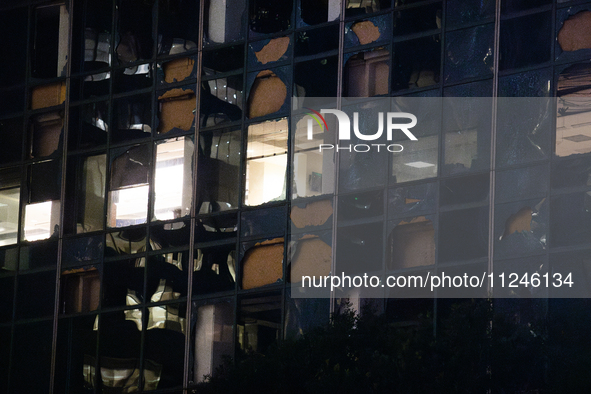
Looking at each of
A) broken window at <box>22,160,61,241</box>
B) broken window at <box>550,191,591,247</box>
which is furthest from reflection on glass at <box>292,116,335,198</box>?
broken window at <box>22,160,61,241</box>

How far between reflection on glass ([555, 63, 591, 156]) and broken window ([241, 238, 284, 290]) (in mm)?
6375

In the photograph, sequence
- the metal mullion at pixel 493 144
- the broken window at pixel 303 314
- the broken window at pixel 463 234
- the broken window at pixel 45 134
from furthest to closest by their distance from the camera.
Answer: the broken window at pixel 45 134 < the broken window at pixel 303 314 < the broken window at pixel 463 234 < the metal mullion at pixel 493 144

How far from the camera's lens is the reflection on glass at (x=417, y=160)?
805 inches

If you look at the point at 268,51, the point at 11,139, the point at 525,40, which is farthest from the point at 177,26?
the point at 525,40

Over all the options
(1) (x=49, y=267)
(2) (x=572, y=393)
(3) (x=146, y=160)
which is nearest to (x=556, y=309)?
(2) (x=572, y=393)

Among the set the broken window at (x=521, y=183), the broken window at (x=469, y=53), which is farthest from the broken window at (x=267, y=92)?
the broken window at (x=521, y=183)

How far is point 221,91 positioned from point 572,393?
11.7 m

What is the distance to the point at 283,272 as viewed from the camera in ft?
71.6

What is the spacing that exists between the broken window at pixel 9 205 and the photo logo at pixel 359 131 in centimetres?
897

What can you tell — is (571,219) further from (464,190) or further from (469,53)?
(469,53)

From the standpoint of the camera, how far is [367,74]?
21641 millimetres

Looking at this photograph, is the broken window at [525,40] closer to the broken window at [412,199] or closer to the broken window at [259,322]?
the broken window at [412,199]

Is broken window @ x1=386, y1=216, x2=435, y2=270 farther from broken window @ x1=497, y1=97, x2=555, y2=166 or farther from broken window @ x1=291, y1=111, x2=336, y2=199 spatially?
broken window @ x1=497, y1=97, x2=555, y2=166

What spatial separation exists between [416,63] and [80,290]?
1014 cm
